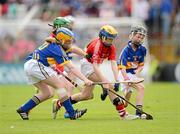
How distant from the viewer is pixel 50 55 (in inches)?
629

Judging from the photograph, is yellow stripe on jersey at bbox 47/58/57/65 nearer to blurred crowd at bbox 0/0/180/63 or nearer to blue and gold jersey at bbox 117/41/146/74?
blue and gold jersey at bbox 117/41/146/74

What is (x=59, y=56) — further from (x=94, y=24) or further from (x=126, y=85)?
(x=94, y=24)

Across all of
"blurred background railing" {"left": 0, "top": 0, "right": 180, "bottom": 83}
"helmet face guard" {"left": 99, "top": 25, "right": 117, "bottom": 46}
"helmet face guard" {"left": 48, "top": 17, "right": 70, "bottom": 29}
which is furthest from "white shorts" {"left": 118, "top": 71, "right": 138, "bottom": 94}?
"blurred background railing" {"left": 0, "top": 0, "right": 180, "bottom": 83}

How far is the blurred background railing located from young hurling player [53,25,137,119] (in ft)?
54.9

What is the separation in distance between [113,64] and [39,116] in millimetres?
2034

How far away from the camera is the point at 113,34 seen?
16.2 meters

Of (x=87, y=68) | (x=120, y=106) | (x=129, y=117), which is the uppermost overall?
(x=87, y=68)

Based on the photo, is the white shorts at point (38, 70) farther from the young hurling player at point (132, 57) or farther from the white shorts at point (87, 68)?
the young hurling player at point (132, 57)

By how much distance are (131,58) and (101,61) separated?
89 centimetres

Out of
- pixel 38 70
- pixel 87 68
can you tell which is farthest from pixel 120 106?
pixel 38 70

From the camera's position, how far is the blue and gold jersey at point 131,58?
56.6 ft

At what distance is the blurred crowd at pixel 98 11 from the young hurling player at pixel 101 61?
17.5m

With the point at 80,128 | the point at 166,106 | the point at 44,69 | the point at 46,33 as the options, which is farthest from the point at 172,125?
the point at 46,33

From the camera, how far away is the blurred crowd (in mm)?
34781
